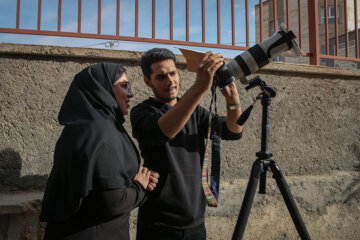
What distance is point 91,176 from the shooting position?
4.06 feet

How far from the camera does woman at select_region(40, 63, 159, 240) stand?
125cm

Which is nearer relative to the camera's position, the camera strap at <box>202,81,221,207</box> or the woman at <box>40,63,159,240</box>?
the woman at <box>40,63,159,240</box>

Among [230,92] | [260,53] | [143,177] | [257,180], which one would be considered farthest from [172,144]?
[260,53]

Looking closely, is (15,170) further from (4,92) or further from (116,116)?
(116,116)

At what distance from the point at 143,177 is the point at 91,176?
10.5 inches

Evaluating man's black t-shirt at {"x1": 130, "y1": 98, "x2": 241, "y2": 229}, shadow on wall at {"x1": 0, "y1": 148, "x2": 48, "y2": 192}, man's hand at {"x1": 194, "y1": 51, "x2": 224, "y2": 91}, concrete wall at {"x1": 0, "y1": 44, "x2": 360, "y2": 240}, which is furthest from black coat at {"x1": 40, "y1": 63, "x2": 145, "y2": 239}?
shadow on wall at {"x1": 0, "y1": 148, "x2": 48, "y2": 192}

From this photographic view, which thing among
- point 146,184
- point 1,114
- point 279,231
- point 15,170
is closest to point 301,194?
point 279,231

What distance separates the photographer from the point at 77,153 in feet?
4.12

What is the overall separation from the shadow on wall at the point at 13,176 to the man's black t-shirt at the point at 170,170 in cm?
Answer: 125

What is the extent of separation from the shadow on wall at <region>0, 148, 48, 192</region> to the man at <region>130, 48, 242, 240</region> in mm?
1238

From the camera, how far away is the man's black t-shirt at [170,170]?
1.47m

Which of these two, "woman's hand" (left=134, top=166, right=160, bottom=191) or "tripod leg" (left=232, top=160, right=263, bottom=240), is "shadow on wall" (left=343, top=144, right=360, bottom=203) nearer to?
"tripod leg" (left=232, top=160, right=263, bottom=240)

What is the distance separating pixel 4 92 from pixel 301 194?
8.75ft

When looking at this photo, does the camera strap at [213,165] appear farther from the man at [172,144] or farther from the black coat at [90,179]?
the black coat at [90,179]
